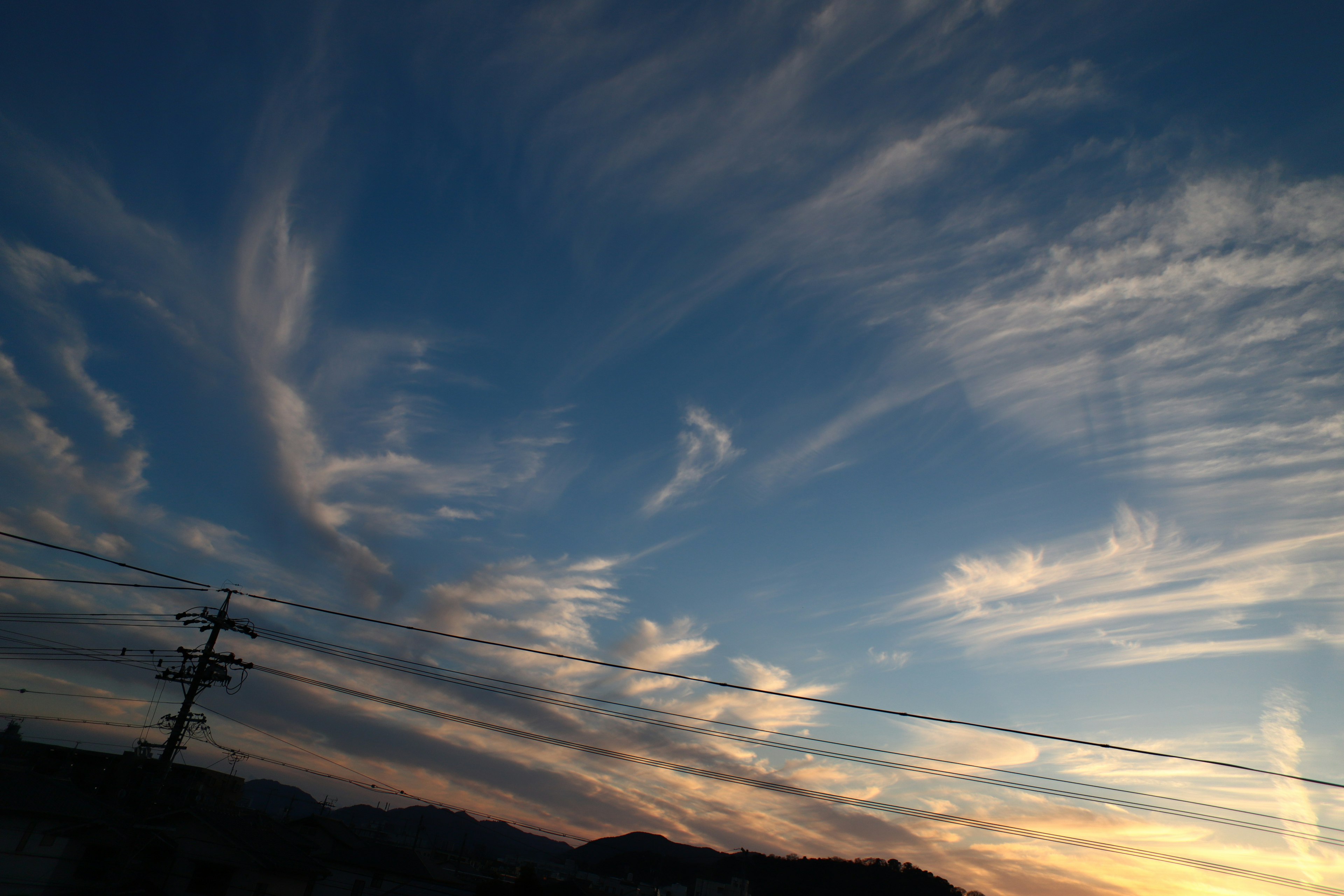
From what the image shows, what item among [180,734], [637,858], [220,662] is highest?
[220,662]

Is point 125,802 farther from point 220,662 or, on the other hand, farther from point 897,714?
point 897,714

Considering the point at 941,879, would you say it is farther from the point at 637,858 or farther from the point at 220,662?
the point at 220,662

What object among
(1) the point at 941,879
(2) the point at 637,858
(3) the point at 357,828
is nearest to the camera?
(3) the point at 357,828

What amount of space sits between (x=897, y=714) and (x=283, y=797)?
232 ft

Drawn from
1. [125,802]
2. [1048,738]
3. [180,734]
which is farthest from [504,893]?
[1048,738]

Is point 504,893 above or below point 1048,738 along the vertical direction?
below

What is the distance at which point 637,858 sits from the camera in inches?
5305

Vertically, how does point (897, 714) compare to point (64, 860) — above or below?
above

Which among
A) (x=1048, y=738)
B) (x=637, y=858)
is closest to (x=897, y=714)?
(x=1048, y=738)

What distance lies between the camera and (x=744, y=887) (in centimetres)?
9588

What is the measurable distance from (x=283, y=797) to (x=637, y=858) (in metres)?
89.1

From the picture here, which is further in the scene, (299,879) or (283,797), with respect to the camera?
(283,797)

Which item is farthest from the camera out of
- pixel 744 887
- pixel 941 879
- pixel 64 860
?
pixel 941 879

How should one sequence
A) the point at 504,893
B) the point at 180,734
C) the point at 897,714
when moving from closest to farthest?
the point at 897,714, the point at 180,734, the point at 504,893
